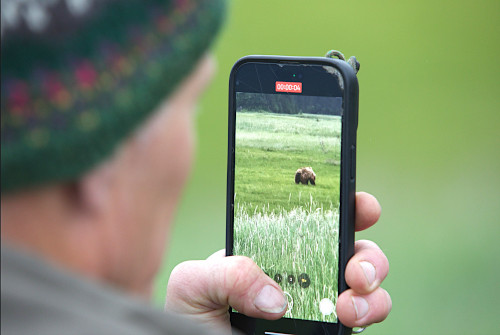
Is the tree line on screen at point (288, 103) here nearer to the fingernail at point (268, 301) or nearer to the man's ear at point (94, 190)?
the fingernail at point (268, 301)

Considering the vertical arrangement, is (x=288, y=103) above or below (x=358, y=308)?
above

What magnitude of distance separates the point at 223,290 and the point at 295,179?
0.14m

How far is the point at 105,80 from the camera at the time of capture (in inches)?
11.4

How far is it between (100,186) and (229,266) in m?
0.42

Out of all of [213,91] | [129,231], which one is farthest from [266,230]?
[213,91]

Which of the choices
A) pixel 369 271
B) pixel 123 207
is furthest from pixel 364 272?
pixel 123 207

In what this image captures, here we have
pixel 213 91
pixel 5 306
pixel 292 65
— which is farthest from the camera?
pixel 213 91

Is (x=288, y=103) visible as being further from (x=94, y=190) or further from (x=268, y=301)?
(x=94, y=190)

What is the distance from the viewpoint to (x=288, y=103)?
702mm

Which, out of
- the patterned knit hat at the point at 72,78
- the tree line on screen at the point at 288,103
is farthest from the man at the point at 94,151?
the tree line on screen at the point at 288,103

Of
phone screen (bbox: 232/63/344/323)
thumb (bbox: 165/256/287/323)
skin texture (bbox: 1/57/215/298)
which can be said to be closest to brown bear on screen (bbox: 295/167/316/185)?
phone screen (bbox: 232/63/344/323)

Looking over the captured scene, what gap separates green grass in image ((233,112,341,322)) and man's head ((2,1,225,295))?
0.35m

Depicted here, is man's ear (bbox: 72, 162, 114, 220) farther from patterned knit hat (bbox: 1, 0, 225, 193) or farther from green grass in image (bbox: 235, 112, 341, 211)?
green grass in image (bbox: 235, 112, 341, 211)

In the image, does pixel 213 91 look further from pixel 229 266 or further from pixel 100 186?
pixel 100 186
